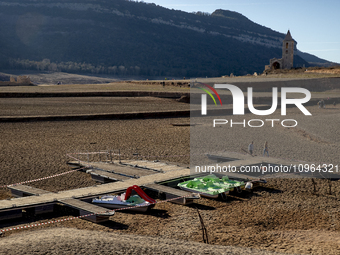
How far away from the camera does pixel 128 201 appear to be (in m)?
7.46

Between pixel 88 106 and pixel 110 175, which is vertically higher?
pixel 88 106

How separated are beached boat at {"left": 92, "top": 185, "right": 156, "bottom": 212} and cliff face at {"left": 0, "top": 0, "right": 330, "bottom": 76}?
108 metres

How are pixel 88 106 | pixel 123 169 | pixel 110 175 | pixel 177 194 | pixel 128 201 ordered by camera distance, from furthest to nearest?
pixel 88 106 < pixel 123 169 < pixel 110 175 < pixel 177 194 < pixel 128 201

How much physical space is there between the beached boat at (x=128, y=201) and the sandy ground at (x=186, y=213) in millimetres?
232

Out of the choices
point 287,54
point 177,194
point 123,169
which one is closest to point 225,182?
point 177,194

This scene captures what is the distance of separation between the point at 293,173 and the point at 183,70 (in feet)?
439

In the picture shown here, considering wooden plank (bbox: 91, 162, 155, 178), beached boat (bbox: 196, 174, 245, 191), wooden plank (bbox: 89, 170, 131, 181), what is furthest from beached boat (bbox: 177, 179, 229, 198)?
wooden plank (bbox: 89, 170, 131, 181)

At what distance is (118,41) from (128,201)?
159 m

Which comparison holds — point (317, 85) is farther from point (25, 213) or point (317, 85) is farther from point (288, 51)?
point (25, 213)

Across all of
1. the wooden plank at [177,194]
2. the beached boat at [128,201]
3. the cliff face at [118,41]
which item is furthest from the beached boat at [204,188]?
the cliff face at [118,41]

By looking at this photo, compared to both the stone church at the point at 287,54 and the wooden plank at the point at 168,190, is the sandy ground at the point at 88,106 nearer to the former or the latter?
the wooden plank at the point at 168,190

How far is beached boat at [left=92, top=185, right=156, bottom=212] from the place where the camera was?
23.9 ft

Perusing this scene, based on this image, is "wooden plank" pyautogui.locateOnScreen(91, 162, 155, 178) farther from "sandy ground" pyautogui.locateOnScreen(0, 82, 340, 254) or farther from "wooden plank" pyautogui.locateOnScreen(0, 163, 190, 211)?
"sandy ground" pyautogui.locateOnScreen(0, 82, 340, 254)

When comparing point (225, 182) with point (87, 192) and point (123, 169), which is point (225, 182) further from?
point (87, 192)
